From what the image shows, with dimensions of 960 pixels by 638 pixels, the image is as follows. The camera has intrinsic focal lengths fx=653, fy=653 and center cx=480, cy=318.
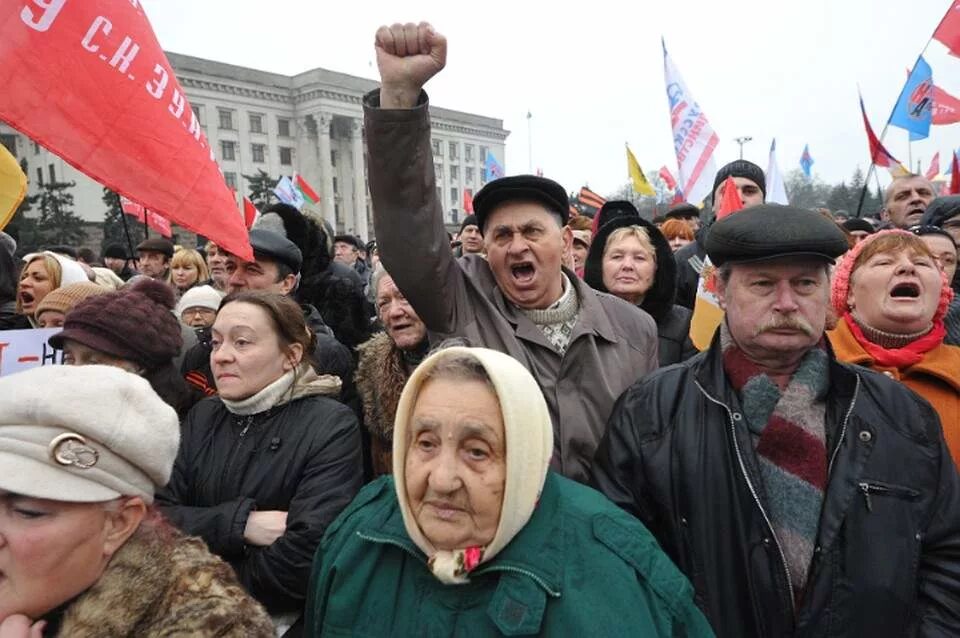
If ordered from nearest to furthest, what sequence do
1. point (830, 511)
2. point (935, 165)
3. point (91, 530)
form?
point (91, 530) → point (830, 511) → point (935, 165)

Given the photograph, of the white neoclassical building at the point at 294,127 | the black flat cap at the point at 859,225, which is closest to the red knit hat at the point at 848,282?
the black flat cap at the point at 859,225

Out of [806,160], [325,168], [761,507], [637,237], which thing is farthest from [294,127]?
[761,507]

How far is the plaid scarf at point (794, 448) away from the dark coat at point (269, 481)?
1.38 meters

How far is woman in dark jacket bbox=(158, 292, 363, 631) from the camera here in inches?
84.6

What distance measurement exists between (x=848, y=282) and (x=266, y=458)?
2.32 meters

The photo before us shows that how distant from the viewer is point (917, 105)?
9.80 metres

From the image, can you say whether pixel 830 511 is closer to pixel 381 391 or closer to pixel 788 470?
pixel 788 470

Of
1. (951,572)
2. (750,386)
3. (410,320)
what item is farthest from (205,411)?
(951,572)

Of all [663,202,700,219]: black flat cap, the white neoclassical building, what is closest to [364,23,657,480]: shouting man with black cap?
[663,202,700,219]: black flat cap

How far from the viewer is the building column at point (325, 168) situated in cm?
6134

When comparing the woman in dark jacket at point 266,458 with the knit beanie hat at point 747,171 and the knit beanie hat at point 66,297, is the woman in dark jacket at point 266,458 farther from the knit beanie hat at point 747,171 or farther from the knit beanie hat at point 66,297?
the knit beanie hat at point 747,171

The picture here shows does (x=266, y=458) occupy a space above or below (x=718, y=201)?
below

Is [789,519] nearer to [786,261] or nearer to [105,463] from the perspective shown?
[786,261]

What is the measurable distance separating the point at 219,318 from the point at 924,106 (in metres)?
11.1
